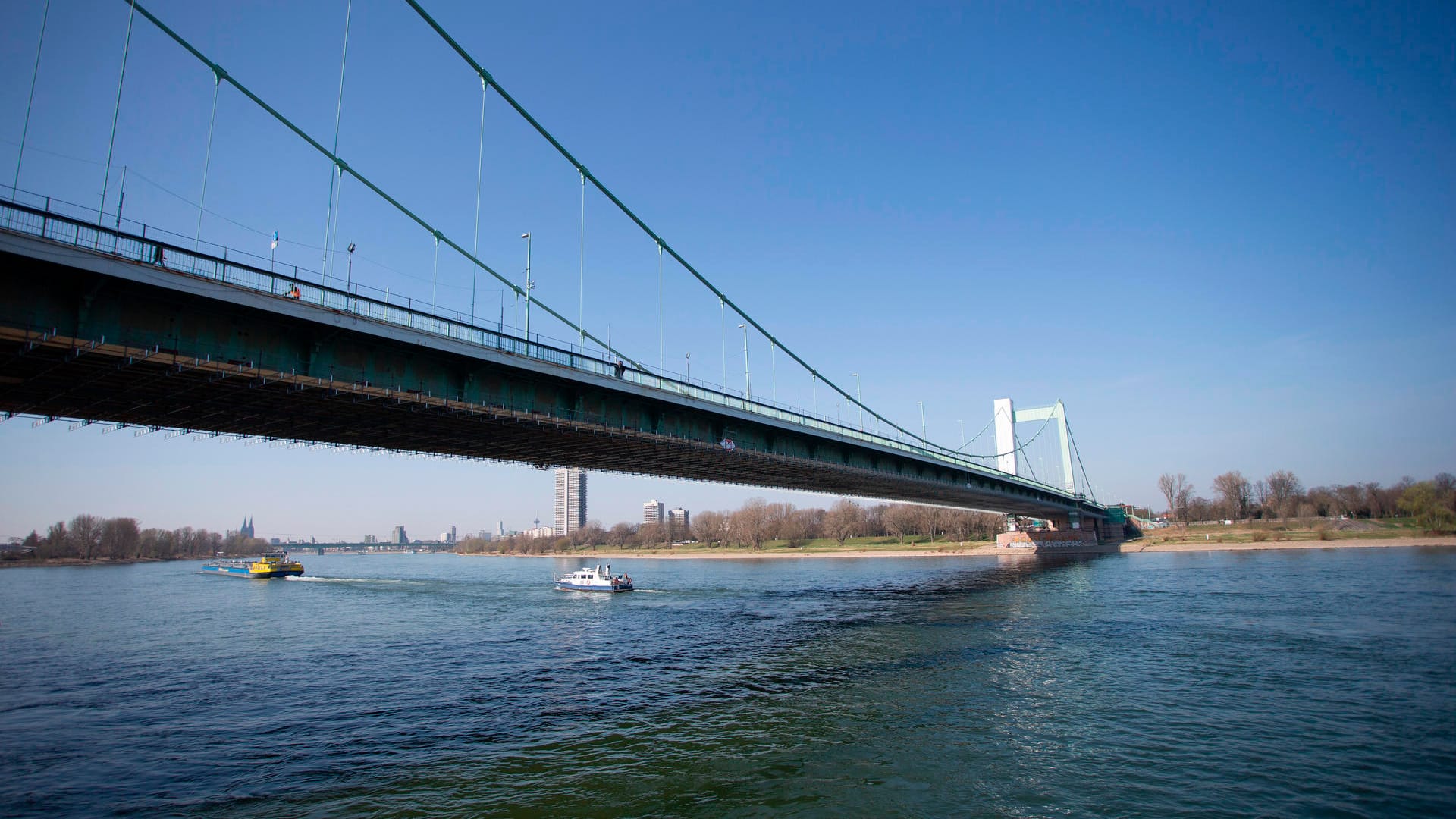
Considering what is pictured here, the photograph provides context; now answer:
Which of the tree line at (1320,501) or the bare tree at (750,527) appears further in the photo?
the bare tree at (750,527)

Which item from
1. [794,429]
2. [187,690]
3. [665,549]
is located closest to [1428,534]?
[794,429]

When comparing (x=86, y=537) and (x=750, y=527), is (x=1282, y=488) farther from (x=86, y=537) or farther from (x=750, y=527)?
(x=86, y=537)

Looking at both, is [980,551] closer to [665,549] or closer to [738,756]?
[665,549]

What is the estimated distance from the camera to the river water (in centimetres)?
1407

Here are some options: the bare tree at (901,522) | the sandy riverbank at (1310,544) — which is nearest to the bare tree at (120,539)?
the bare tree at (901,522)

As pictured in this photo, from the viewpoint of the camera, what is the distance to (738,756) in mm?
16297

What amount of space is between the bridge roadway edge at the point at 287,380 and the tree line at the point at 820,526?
10554 cm

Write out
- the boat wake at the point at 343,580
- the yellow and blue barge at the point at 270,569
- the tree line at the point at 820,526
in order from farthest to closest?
the tree line at the point at 820,526 < the yellow and blue barge at the point at 270,569 < the boat wake at the point at 343,580

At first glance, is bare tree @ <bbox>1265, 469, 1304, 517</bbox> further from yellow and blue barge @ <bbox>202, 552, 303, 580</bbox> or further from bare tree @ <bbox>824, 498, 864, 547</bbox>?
yellow and blue barge @ <bbox>202, 552, 303, 580</bbox>

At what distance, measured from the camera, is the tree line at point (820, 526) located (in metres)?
137

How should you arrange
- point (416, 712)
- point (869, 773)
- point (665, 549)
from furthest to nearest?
1. point (665, 549)
2. point (416, 712)
3. point (869, 773)

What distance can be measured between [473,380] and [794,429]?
21.7 metres

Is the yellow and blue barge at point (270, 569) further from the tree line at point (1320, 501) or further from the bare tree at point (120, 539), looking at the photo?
the tree line at point (1320, 501)

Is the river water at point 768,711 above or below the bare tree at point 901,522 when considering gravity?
below
